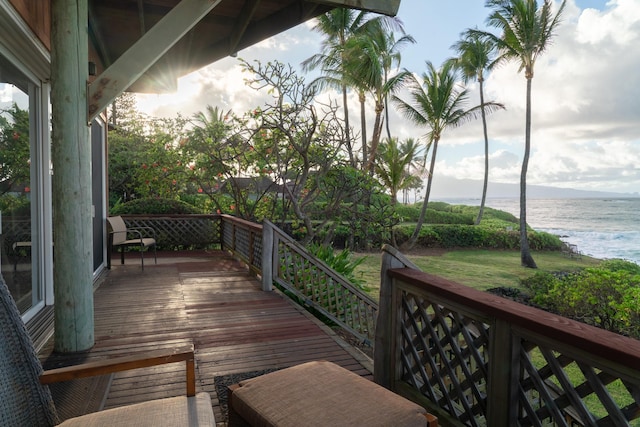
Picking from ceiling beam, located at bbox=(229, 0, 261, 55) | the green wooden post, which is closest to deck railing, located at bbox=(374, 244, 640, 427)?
the green wooden post

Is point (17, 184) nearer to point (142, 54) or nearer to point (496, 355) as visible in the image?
point (142, 54)

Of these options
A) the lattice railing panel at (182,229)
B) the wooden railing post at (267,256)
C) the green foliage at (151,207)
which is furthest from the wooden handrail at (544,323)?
the green foliage at (151,207)

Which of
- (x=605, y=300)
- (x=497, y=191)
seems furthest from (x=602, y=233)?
(x=497, y=191)

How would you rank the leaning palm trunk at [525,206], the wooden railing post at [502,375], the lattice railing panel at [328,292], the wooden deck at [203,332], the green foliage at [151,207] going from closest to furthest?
the wooden railing post at [502,375]
the wooden deck at [203,332]
the lattice railing panel at [328,292]
the green foliage at [151,207]
the leaning palm trunk at [525,206]

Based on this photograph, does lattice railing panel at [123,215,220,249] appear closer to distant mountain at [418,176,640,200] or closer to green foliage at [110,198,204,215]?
green foliage at [110,198,204,215]

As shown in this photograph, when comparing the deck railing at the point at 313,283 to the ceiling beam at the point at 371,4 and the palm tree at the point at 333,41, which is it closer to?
the ceiling beam at the point at 371,4

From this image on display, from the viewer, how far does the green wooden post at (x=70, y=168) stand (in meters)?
2.79

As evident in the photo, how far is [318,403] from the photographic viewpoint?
1.49m

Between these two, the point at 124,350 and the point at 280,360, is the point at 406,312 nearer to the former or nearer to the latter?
the point at 280,360

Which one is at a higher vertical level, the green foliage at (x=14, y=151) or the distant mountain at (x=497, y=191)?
the distant mountain at (x=497, y=191)

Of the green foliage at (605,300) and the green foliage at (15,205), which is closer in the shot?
the green foliage at (15,205)

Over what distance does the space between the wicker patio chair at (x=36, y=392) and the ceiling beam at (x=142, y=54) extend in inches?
75.6

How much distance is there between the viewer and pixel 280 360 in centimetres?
303

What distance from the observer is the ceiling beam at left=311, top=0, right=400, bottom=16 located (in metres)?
3.43
